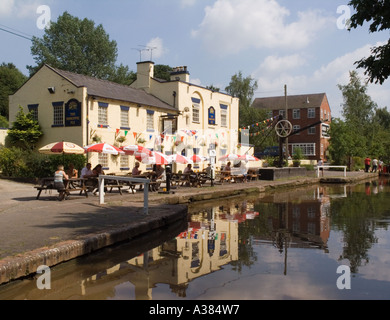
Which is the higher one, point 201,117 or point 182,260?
point 201,117

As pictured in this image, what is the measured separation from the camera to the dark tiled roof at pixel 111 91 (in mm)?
23469

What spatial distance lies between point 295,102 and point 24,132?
155ft

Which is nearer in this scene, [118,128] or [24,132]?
[24,132]

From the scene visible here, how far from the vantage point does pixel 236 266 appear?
6.38 m

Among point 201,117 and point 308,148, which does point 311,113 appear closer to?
point 308,148

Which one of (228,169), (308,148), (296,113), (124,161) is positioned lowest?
(228,169)

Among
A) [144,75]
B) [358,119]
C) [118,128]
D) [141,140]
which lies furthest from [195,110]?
[358,119]

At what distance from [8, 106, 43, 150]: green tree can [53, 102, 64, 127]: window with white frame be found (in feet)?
3.86

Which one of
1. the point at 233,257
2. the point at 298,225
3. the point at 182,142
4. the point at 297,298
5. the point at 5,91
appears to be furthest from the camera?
the point at 5,91

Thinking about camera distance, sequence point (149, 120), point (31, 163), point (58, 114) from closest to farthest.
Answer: point (31, 163) < point (58, 114) < point (149, 120)
